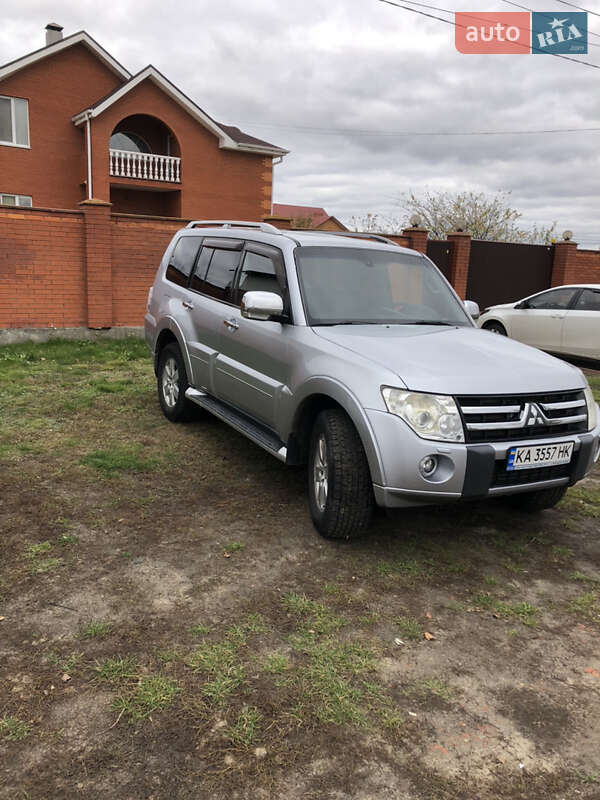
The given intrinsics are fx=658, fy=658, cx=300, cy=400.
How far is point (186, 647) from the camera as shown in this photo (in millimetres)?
2867

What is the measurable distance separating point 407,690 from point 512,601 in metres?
1.02

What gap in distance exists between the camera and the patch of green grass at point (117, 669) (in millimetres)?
2646

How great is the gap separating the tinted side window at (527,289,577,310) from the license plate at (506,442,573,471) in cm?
813

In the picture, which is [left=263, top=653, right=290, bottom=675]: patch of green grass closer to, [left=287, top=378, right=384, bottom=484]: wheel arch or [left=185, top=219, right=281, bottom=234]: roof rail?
[left=287, top=378, right=384, bottom=484]: wheel arch

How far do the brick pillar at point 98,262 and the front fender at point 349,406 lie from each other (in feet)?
27.6

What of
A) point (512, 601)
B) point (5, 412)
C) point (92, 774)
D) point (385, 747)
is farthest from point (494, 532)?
point (5, 412)

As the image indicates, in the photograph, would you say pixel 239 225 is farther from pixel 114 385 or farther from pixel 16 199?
pixel 16 199

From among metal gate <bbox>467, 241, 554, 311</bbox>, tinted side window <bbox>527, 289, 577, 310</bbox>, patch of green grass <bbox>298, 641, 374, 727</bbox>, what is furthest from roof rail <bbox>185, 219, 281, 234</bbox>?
metal gate <bbox>467, 241, 554, 311</bbox>

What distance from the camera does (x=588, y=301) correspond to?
1078cm

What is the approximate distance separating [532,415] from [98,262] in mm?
9563

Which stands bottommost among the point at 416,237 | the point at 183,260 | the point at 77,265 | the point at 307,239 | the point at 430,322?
the point at 430,322

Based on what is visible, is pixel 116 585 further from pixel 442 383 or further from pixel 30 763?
pixel 442 383

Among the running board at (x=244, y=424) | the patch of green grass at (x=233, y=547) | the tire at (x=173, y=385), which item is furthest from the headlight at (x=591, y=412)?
the tire at (x=173, y=385)

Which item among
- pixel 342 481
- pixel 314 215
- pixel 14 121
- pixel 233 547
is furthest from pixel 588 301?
pixel 314 215
